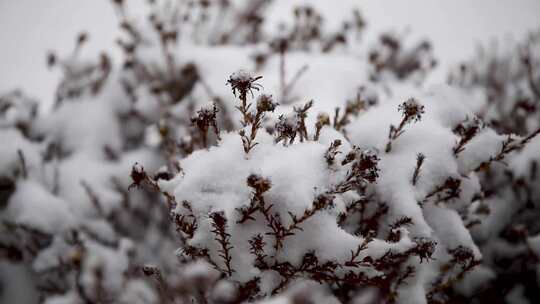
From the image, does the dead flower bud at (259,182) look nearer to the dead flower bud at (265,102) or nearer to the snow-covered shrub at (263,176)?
the snow-covered shrub at (263,176)

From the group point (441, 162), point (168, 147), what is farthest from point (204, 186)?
point (441, 162)

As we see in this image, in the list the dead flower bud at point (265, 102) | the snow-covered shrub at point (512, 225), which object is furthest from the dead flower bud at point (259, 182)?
the snow-covered shrub at point (512, 225)

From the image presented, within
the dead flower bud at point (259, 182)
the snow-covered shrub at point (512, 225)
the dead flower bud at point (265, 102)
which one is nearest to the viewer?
the dead flower bud at point (259, 182)

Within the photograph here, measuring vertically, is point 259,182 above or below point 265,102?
below

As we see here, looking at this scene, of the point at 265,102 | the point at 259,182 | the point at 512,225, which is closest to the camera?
the point at 259,182

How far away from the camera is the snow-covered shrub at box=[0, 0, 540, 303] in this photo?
1.37 metres

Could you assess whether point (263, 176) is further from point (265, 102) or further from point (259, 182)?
point (265, 102)

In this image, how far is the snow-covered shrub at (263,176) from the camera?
1372mm

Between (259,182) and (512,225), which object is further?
(512,225)

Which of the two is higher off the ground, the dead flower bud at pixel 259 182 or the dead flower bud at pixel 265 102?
the dead flower bud at pixel 265 102

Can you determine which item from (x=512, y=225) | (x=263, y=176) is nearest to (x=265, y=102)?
(x=263, y=176)

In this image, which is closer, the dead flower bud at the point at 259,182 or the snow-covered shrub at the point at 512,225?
the dead flower bud at the point at 259,182

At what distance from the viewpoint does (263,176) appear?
3.95 ft

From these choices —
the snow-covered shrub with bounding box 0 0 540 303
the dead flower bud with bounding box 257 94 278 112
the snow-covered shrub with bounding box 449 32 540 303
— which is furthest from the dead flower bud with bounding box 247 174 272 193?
the snow-covered shrub with bounding box 449 32 540 303
